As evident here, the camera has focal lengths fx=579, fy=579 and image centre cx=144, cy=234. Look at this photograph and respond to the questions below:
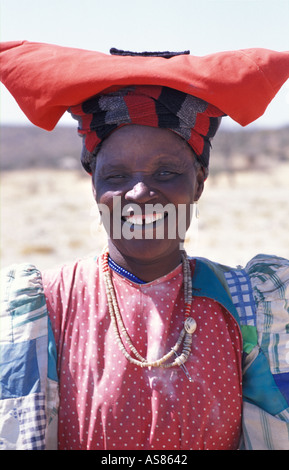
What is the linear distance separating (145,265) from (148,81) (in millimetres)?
655

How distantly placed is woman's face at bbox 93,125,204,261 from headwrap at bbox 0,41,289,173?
0.20 feet

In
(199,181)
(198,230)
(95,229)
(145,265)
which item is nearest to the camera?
(145,265)

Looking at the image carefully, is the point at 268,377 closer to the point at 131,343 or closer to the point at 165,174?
the point at 131,343

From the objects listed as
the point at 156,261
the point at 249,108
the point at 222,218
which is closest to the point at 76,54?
the point at 249,108

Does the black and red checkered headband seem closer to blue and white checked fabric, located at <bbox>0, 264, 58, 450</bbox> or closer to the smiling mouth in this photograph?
the smiling mouth

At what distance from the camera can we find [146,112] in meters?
1.96

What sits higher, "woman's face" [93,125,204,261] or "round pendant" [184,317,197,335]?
"woman's face" [93,125,204,261]

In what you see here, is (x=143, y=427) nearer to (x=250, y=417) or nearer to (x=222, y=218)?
(x=250, y=417)

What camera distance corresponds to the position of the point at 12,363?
1.94 meters

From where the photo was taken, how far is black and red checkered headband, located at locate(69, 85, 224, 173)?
1959mm

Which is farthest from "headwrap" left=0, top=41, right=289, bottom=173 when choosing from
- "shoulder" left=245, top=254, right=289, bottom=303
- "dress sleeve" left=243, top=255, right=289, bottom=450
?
"dress sleeve" left=243, top=255, right=289, bottom=450

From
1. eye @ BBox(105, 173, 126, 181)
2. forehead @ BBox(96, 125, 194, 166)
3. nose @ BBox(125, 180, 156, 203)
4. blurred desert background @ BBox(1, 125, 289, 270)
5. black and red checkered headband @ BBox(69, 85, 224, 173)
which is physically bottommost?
nose @ BBox(125, 180, 156, 203)

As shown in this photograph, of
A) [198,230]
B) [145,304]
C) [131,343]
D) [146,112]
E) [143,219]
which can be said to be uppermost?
[198,230]

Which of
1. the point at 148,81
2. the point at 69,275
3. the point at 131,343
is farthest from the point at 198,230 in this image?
the point at 148,81
